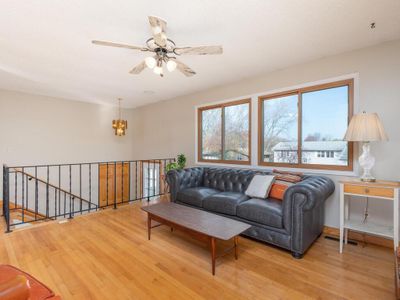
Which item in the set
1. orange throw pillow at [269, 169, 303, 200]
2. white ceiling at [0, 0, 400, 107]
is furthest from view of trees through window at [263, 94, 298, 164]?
white ceiling at [0, 0, 400, 107]

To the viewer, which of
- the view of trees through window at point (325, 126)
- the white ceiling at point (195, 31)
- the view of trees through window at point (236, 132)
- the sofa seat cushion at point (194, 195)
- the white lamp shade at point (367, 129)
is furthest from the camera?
the view of trees through window at point (236, 132)

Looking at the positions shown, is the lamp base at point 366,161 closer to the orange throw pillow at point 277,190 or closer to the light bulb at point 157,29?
the orange throw pillow at point 277,190

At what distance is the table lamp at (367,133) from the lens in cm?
236

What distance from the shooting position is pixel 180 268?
2199 mm

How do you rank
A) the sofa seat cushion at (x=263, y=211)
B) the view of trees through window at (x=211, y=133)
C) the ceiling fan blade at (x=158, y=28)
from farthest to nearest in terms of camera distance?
the view of trees through window at (x=211, y=133) → the sofa seat cushion at (x=263, y=211) → the ceiling fan blade at (x=158, y=28)

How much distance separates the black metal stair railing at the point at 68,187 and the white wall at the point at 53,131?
307mm

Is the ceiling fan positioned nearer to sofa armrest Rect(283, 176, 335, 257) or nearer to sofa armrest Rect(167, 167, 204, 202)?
sofa armrest Rect(283, 176, 335, 257)

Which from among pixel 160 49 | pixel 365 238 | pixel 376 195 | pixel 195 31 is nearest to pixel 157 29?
pixel 160 49

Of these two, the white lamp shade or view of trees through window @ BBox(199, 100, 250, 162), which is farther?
view of trees through window @ BBox(199, 100, 250, 162)

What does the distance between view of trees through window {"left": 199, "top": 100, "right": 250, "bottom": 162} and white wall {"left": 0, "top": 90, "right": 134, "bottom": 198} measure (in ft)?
10.9

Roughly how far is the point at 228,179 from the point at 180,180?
892 millimetres

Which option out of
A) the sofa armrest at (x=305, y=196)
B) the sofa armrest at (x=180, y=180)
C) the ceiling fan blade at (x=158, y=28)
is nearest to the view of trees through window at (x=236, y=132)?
the sofa armrest at (x=180, y=180)

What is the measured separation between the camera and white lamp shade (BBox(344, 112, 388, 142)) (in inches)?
92.8

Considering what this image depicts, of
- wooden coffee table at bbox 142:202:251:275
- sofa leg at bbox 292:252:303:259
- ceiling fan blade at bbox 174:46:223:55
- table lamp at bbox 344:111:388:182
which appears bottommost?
sofa leg at bbox 292:252:303:259
